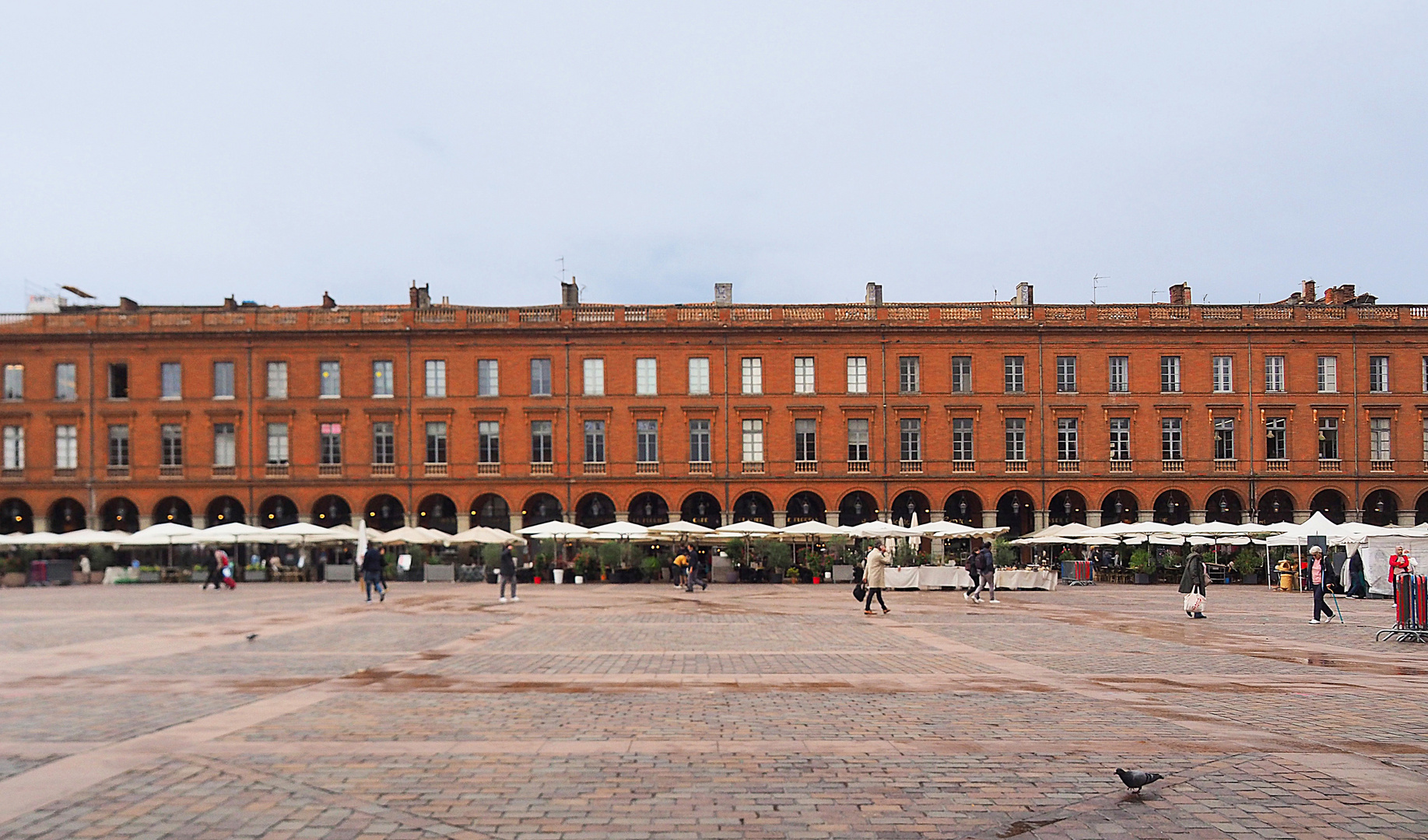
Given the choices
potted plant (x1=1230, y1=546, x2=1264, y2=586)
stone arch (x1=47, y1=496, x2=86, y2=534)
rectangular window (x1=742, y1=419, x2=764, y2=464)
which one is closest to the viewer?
potted plant (x1=1230, y1=546, x2=1264, y2=586)

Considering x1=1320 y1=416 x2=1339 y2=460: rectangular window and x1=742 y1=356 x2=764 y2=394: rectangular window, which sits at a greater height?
x1=742 y1=356 x2=764 y2=394: rectangular window

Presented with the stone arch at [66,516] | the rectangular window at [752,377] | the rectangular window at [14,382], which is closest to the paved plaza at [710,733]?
the rectangular window at [752,377]

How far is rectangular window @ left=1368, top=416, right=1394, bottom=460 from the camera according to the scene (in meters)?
51.9

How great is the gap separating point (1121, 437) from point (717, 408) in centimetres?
1901

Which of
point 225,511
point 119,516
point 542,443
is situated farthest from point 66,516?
point 542,443

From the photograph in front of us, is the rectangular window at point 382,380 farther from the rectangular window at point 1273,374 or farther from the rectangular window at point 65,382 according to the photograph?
the rectangular window at point 1273,374

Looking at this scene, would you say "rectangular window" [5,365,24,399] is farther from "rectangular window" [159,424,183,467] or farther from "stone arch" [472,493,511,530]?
"stone arch" [472,493,511,530]

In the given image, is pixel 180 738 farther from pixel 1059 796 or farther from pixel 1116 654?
pixel 1116 654

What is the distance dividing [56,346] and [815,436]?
3589 cm

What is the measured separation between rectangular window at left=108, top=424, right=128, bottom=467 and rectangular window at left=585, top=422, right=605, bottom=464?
2164 cm

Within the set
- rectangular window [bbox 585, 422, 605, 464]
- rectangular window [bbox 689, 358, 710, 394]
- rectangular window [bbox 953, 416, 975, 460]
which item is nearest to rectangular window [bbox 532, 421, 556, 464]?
rectangular window [bbox 585, 422, 605, 464]

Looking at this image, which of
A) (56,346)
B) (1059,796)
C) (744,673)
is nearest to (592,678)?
(744,673)

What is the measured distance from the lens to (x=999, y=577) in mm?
36844

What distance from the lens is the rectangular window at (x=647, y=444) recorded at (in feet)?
171
